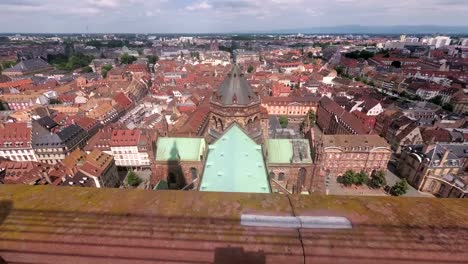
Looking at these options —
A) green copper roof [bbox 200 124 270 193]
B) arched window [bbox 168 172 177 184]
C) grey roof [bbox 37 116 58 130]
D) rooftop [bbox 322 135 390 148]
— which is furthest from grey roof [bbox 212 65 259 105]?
grey roof [bbox 37 116 58 130]

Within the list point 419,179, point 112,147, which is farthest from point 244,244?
point 419,179

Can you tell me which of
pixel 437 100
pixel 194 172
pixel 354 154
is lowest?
pixel 437 100

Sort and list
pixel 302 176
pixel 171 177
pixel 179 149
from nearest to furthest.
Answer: pixel 302 176
pixel 171 177
pixel 179 149

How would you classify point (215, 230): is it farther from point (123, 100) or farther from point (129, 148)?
point (123, 100)

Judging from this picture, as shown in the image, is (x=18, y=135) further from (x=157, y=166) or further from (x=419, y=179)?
(x=419, y=179)

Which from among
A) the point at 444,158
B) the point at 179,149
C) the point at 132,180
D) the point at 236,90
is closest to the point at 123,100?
the point at 132,180
